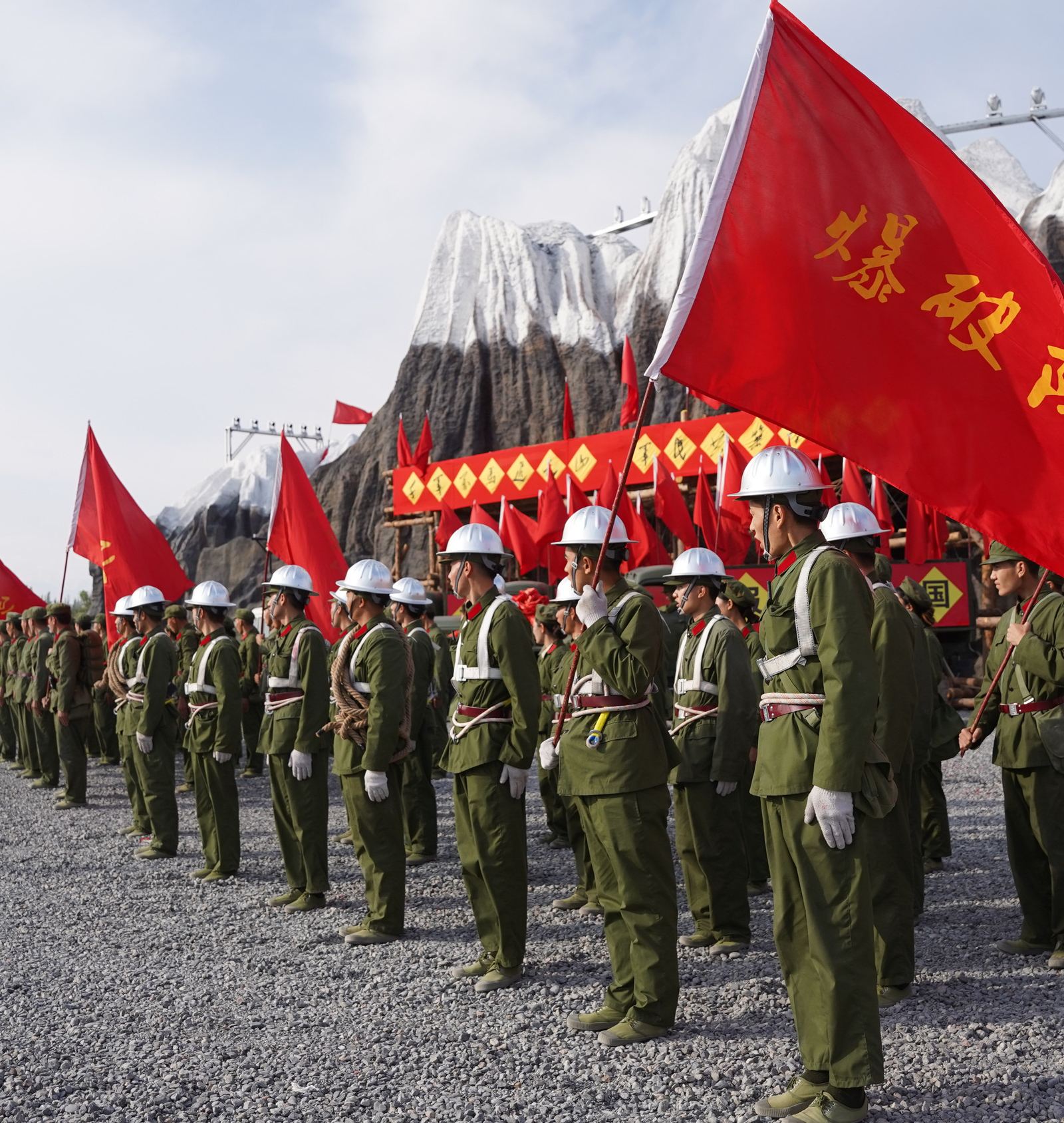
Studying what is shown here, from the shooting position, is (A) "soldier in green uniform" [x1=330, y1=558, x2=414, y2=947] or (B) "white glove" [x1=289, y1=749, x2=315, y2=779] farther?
(B) "white glove" [x1=289, y1=749, x2=315, y2=779]

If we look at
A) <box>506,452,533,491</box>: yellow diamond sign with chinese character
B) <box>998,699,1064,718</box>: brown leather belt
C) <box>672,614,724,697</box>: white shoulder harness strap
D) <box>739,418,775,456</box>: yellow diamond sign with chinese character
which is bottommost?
<box>998,699,1064,718</box>: brown leather belt

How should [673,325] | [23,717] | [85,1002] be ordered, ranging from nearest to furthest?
[673,325]
[85,1002]
[23,717]

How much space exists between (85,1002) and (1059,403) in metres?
5.15

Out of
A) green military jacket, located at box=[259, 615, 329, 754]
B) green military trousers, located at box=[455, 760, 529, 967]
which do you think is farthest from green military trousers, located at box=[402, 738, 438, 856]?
green military trousers, located at box=[455, 760, 529, 967]

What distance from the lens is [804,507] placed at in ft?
12.5

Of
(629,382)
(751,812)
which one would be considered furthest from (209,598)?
(629,382)

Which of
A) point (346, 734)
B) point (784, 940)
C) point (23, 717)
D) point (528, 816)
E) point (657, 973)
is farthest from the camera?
point (23, 717)

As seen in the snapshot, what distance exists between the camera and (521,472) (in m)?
23.8

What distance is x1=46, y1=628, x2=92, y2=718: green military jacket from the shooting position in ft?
36.6

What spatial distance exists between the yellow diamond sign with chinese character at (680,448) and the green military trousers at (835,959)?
18.1m

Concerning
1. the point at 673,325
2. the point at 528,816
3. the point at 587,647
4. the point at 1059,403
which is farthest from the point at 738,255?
the point at 528,816

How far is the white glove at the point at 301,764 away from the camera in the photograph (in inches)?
256

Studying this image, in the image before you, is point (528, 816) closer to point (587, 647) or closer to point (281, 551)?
point (281, 551)

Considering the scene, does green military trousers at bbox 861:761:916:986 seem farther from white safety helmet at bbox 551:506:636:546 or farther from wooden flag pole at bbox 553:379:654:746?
white safety helmet at bbox 551:506:636:546
